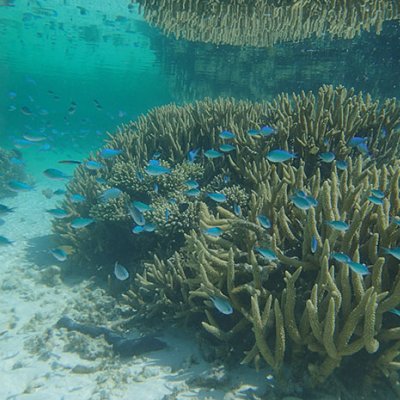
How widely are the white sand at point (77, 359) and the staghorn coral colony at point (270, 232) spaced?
1.52ft

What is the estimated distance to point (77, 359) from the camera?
5.27 m

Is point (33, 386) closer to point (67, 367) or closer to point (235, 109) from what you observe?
point (67, 367)

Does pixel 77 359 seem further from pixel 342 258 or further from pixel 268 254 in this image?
pixel 342 258

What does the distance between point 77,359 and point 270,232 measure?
341 cm

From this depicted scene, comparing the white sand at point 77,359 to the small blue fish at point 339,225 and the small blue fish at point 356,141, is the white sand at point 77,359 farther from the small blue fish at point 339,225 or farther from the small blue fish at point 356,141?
the small blue fish at point 356,141

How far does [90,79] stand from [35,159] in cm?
2748

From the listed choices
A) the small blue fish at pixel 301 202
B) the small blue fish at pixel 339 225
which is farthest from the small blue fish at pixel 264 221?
the small blue fish at pixel 339 225

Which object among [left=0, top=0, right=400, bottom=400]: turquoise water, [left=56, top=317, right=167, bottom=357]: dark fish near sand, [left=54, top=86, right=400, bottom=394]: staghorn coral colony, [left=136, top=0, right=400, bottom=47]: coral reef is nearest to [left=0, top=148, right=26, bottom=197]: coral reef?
[left=0, top=0, right=400, bottom=400]: turquoise water

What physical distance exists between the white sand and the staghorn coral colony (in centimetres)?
46

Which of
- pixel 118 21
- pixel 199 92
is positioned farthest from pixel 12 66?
pixel 199 92

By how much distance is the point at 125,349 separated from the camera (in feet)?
16.9

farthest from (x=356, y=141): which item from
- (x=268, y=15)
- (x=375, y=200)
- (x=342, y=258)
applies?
(x=342, y=258)

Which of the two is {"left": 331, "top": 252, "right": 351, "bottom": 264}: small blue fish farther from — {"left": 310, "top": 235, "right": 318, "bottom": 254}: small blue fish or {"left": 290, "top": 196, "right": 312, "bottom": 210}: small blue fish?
{"left": 290, "top": 196, "right": 312, "bottom": 210}: small blue fish

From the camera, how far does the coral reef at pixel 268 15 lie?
22.6 feet
